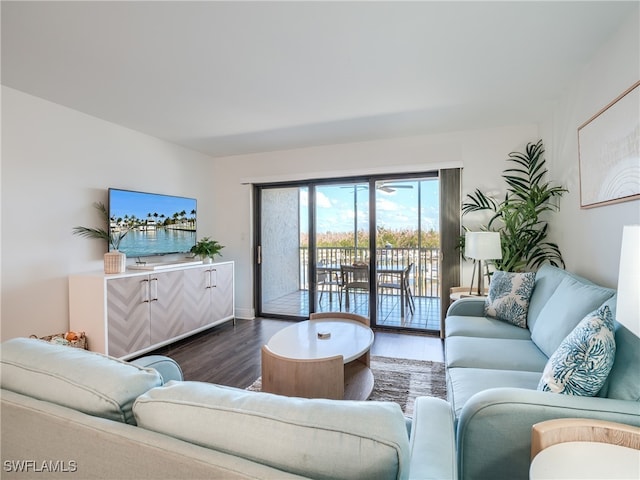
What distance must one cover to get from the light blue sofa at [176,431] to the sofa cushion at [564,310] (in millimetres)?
Answer: 1219

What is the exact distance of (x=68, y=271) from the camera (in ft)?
9.70

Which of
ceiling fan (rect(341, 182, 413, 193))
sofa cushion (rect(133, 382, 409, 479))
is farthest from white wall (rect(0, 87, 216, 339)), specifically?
ceiling fan (rect(341, 182, 413, 193))

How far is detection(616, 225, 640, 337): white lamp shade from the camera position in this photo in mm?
944

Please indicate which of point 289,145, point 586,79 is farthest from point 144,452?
point 289,145

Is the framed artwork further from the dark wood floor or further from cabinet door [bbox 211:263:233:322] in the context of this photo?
cabinet door [bbox 211:263:233:322]

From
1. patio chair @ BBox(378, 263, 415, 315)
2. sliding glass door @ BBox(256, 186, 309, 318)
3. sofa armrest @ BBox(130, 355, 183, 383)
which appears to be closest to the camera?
sofa armrest @ BBox(130, 355, 183, 383)

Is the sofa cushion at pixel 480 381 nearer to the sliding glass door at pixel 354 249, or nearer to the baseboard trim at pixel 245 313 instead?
the sliding glass door at pixel 354 249

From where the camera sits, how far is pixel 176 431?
69 centimetres

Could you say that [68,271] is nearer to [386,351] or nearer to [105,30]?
[105,30]

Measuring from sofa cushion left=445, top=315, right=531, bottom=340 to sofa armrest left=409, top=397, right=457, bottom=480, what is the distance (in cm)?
133

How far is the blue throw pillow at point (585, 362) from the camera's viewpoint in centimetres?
115

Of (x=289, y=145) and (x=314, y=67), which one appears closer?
(x=314, y=67)

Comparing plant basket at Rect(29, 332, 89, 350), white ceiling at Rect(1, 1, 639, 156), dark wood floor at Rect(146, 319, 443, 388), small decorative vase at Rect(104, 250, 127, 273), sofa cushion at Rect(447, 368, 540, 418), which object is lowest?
dark wood floor at Rect(146, 319, 443, 388)

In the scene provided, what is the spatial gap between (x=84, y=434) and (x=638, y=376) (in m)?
1.74
